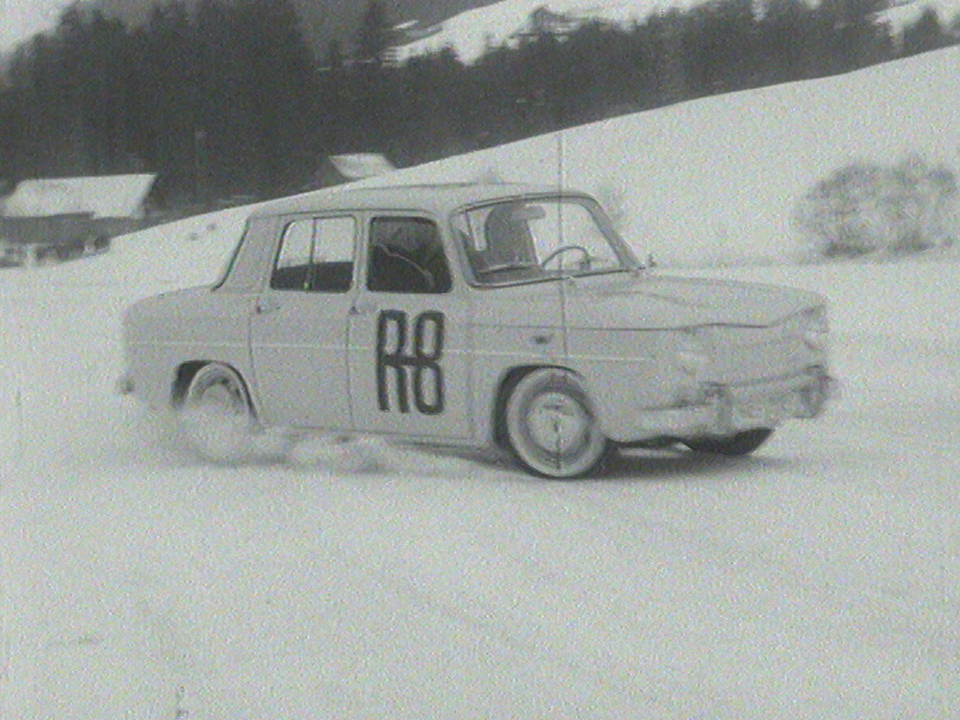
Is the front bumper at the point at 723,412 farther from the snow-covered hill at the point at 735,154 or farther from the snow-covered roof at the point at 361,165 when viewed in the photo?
the snow-covered roof at the point at 361,165

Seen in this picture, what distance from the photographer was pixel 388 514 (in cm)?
462

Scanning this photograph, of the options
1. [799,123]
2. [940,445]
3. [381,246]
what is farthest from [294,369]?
[799,123]

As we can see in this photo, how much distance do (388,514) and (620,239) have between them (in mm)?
1210

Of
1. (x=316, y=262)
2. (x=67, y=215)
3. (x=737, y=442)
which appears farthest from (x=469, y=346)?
(x=67, y=215)

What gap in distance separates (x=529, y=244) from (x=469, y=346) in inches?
17.7

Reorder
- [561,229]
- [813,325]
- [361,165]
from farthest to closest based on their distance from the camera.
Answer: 1. [561,229]
2. [813,325]
3. [361,165]

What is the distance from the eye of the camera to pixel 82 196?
373 cm

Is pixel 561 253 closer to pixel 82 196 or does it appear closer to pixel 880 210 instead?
pixel 82 196

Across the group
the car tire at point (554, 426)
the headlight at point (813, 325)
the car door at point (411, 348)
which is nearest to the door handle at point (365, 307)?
the car door at point (411, 348)

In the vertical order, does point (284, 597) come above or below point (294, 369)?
below

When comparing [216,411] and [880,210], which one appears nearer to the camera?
[880,210]

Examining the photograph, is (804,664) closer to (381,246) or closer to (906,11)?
(906,11)

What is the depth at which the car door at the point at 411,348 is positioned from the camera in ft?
16.7

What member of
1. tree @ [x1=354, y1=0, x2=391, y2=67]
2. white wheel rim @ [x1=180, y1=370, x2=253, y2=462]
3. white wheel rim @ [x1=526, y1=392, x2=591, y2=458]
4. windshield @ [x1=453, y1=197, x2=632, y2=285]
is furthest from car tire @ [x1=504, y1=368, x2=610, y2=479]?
tree @ [x1=354, y1=0, x2=391, y2=67]
